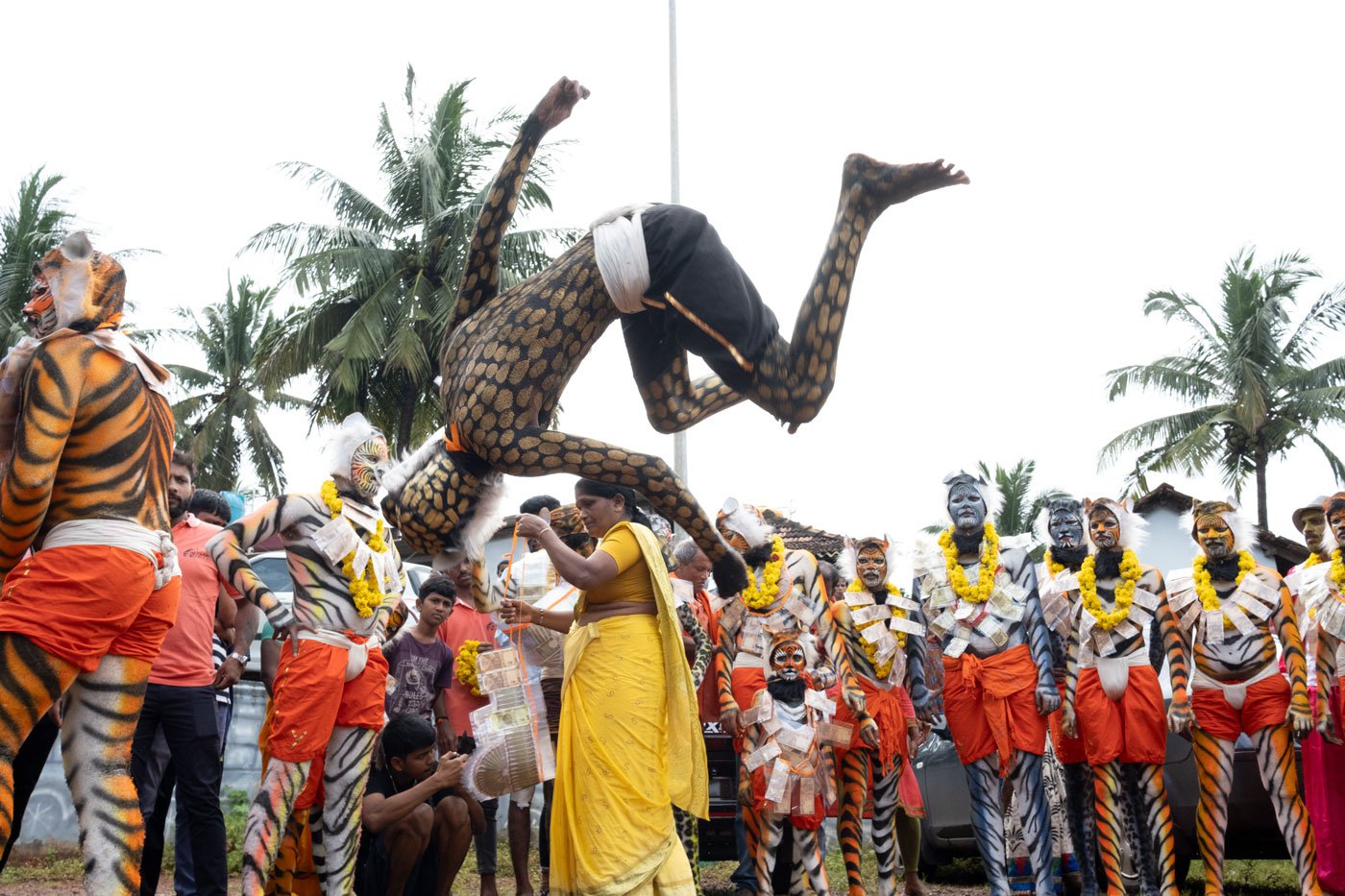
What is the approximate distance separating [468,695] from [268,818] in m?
2.43

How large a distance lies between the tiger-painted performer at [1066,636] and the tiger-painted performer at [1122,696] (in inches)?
4.2

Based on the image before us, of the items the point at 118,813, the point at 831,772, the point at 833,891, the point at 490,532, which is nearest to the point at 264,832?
the point at 118,813

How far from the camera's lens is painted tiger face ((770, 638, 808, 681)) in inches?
287

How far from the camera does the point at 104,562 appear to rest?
3752 millimetres

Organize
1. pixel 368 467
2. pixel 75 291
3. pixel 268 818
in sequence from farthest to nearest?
pixel 368 467 → pixel 268 818 → pixel 75 291

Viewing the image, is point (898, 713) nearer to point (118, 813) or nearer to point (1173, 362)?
point (118, 813)

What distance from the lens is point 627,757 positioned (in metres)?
5.27

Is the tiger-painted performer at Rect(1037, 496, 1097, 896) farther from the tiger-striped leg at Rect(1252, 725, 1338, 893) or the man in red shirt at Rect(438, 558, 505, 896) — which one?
the man in red shirt at Rect(438, 558, 505, 896)

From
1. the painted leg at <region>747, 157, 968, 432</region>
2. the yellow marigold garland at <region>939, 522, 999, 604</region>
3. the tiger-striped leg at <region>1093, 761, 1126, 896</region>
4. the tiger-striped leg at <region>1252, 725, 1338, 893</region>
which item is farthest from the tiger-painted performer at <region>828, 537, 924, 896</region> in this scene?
the painted leg at <region>747, 157, 968, 432</region>

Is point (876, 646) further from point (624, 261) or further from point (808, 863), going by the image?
point (624, 261)

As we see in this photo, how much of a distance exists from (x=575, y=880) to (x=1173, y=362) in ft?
83.3

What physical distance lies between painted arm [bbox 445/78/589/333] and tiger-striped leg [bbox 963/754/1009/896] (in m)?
4.58

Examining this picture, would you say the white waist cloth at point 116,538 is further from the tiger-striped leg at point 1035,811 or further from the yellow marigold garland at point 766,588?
the tiger-striped leg at point 1035,811

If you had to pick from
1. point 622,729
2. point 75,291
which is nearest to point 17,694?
point 75,291
